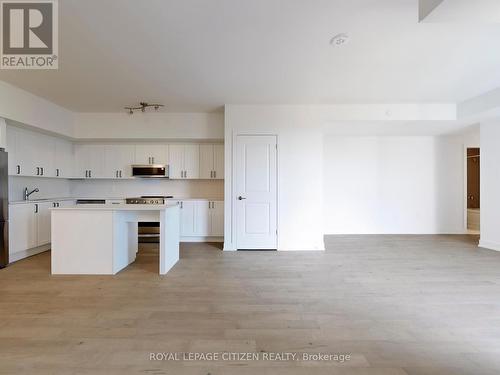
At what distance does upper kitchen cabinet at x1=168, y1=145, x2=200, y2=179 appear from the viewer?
5.71 m

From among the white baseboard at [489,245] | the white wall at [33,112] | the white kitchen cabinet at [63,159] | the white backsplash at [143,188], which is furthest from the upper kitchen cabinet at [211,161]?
the white baseboard at [489,245]

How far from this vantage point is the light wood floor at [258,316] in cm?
171

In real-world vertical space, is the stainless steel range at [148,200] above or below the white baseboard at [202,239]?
above

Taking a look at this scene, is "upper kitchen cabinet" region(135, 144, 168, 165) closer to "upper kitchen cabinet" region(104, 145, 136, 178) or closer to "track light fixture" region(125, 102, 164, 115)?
"upper kitchen cabinet" region(104, 145, 136, 178)

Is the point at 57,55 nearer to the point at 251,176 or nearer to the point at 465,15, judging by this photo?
the point at 251,176

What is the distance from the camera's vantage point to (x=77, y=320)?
2223mm

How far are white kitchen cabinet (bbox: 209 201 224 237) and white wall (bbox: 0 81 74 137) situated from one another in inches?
127

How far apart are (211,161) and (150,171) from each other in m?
1.32

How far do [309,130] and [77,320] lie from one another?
423 cm

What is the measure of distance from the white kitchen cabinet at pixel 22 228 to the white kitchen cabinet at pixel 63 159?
1.19m

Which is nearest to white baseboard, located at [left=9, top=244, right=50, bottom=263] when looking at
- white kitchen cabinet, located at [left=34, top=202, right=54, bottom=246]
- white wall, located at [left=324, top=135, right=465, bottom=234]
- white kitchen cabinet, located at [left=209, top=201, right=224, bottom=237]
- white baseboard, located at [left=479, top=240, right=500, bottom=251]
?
white kitchen cabinet, located at [left=34, top=202, right=54, bottom=246]

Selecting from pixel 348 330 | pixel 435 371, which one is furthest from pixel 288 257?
pixel 435 371

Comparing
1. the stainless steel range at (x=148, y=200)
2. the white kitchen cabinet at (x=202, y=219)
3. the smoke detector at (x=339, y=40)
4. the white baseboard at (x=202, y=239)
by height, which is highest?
the smoke detector at (x=339, y=40)

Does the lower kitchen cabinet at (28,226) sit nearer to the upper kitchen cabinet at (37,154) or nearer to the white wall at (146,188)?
the upper kitchen cabinet at (37,154)
